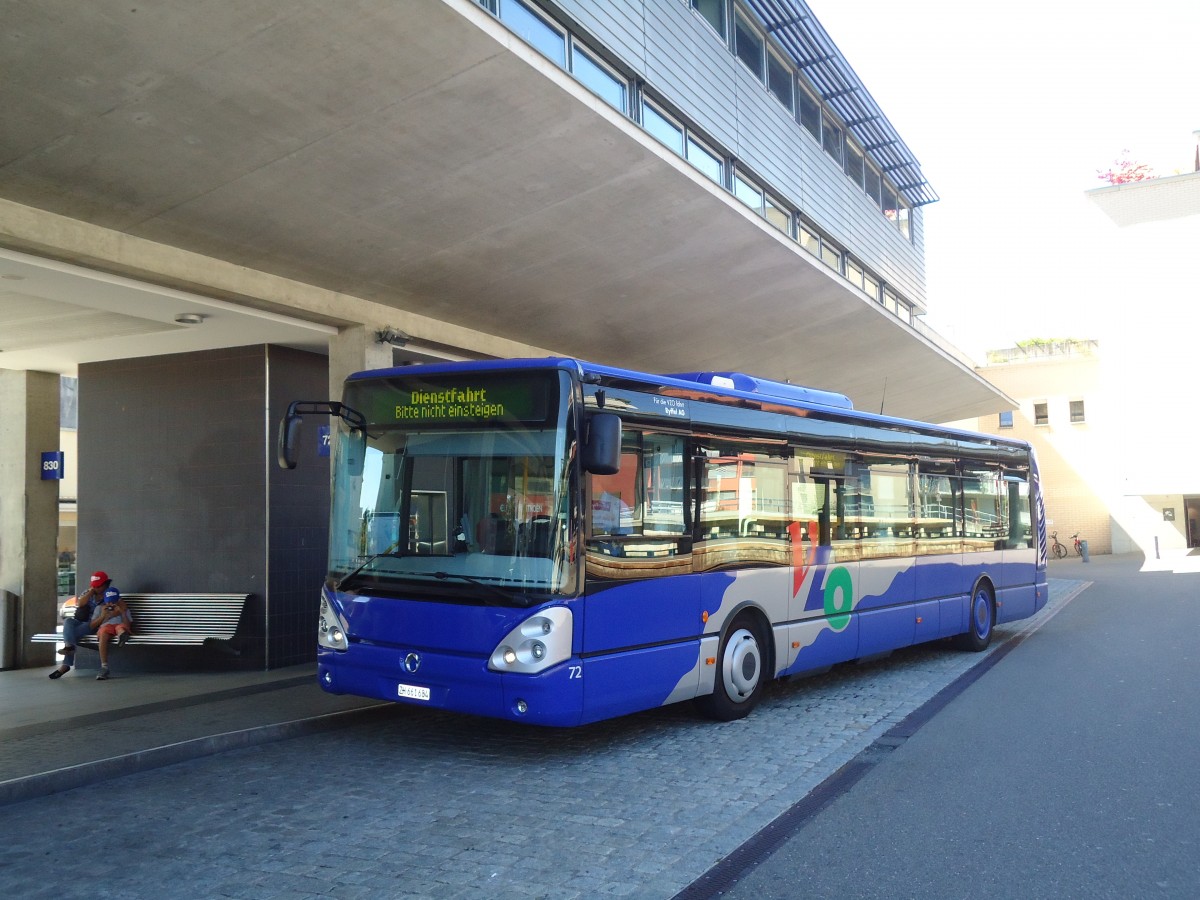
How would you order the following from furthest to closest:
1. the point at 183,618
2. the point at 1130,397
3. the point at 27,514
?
the point at 1130,397, the point at 27,514, the point at 183,618

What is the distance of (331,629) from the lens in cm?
796

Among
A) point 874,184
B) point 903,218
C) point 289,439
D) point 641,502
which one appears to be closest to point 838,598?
point 641,502

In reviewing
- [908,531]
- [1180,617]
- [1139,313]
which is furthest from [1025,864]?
[1139,313]

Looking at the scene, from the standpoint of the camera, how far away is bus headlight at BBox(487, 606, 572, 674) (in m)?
6.94

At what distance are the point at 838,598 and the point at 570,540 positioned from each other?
406cm

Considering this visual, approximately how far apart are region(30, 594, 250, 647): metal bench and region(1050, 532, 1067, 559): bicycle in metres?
35.2

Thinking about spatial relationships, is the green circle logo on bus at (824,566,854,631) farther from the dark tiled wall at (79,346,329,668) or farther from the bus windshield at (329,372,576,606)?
the dark tiled wall at (79,346,329,668)

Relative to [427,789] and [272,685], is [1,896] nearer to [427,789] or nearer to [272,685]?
[427,789]

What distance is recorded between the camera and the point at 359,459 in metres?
8.01

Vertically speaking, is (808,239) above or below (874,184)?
below

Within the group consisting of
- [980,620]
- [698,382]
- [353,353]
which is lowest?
[980,620]

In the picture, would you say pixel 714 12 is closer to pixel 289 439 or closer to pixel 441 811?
pixel 289 439

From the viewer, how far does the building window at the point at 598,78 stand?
11.4 meters

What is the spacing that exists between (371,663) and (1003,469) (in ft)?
33.4
